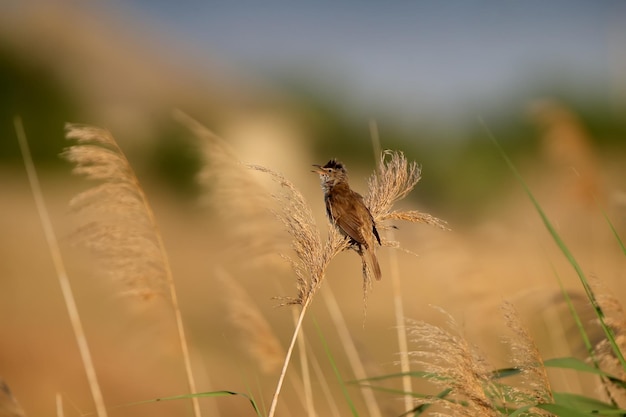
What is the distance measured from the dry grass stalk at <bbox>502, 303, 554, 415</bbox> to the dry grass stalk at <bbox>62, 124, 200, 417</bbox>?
108 cm

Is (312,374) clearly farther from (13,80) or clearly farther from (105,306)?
(13,80)

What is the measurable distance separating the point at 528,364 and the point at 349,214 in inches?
31.5

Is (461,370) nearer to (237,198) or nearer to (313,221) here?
(313,221)

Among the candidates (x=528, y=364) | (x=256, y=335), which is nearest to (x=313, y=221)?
(x=528, y=364)

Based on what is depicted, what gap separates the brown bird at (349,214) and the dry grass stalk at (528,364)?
437 mm

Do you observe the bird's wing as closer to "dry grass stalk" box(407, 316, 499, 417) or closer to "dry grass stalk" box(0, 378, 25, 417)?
"dry grass stalk" box(407, 316, 499, 417)

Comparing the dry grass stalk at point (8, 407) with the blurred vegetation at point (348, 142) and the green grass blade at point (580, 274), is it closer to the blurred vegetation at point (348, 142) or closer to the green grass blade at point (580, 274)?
the green grass blade at point (580, 274)

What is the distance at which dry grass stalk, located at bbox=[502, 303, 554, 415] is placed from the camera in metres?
2.11

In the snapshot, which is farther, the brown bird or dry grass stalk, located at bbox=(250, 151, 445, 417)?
the brown bird

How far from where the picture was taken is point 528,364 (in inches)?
84.1

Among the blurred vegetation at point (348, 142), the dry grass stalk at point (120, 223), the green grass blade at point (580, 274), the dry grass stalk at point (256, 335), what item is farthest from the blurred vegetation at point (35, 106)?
the green grass blade at point (580, 274)

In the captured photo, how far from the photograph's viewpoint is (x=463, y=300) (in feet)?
12.4

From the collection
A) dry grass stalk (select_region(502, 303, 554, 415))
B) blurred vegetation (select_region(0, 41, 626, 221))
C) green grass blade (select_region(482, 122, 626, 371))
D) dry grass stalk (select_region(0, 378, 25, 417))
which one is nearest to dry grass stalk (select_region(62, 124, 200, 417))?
dry grass stalk (select_region(0, 378, 25, 417))

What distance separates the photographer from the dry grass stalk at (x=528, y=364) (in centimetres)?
211
